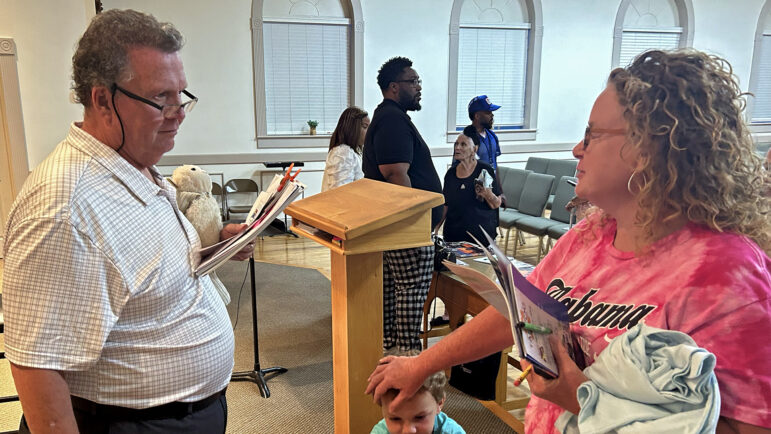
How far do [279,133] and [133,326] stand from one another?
6344 mm

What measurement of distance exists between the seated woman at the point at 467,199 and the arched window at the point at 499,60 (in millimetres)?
4251

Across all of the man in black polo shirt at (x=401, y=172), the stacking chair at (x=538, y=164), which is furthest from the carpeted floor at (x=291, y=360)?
the stacking chair at (x=538, y=164)

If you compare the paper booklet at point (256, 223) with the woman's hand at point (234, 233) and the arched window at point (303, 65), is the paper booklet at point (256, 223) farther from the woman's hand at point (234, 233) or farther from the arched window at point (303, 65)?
the arched window at point (303, 65)

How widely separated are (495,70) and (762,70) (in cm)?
522

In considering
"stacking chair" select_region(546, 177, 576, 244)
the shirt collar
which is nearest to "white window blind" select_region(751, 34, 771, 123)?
"stacking chair" select_region(546, 177, 576, 244)

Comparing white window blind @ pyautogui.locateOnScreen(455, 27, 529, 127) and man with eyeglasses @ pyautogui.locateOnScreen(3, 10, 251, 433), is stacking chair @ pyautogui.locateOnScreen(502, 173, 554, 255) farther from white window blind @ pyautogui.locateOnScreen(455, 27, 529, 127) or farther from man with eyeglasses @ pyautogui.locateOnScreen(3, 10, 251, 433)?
man with eyeglasses @ pyautogui.locateOnScreen(3, 10, 251, 433)

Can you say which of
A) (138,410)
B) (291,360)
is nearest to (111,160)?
(138,410)

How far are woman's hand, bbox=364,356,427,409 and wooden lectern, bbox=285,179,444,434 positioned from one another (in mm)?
301

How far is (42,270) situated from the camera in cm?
96

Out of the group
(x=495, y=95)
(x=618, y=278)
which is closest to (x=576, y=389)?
(x=618, y=278)

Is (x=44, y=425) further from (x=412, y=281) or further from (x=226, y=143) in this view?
(x=226, y=143)

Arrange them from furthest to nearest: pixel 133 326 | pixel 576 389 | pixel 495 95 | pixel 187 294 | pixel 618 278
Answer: pixel 495 95 → pixel 187 294 → pixel 133 326 → pixel 618 278 → pixel 576 389

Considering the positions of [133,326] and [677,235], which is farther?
[133,326]

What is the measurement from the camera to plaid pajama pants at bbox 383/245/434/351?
2666 millimetres
